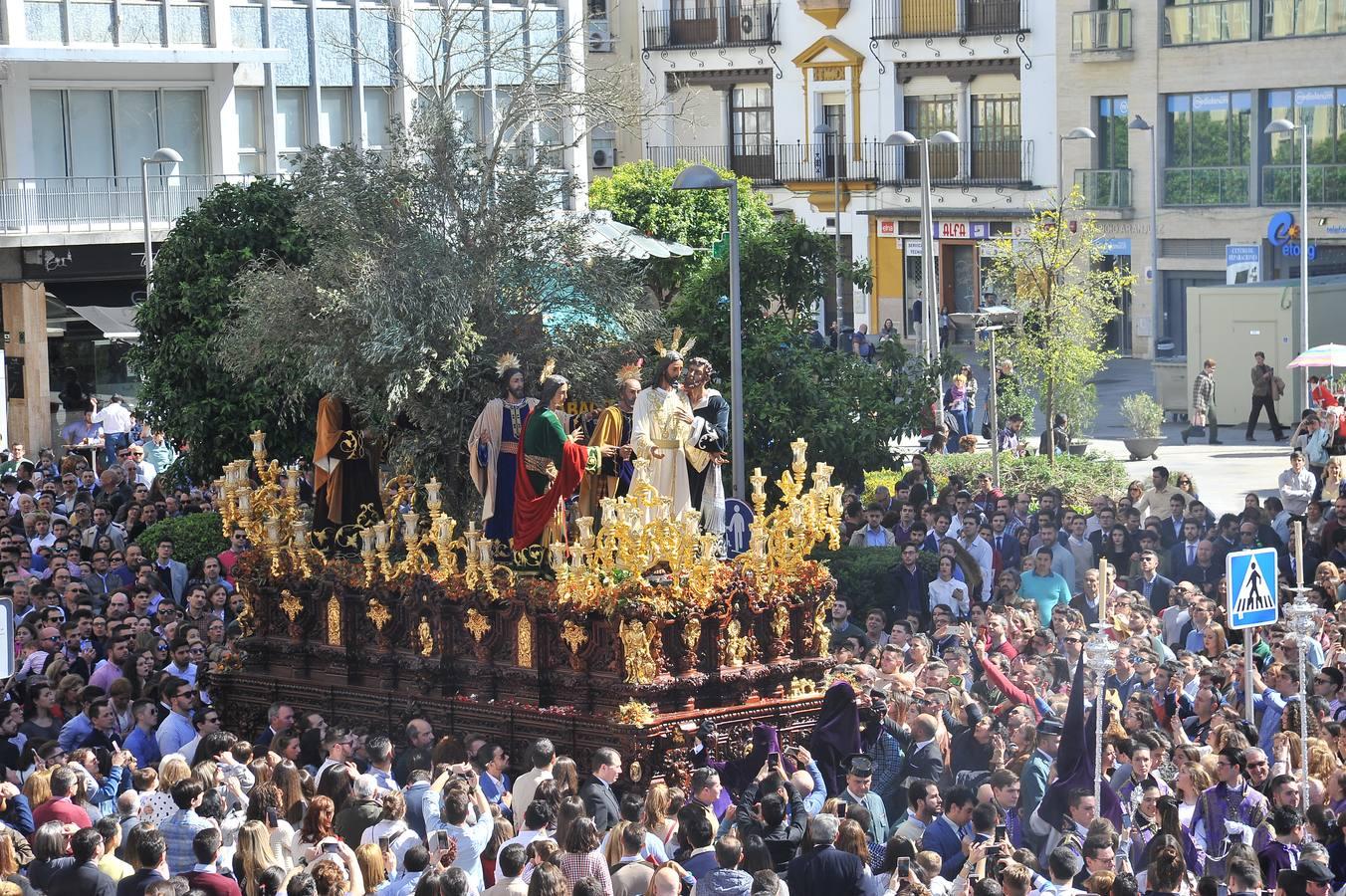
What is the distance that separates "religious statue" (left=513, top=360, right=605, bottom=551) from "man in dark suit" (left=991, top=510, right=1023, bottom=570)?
5690 mm

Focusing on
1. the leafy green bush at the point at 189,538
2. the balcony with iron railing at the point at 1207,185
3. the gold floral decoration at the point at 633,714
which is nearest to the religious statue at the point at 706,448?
the gold floral decoration at the point at 633,714

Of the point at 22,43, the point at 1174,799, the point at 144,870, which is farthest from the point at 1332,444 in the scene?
the point at 22,43

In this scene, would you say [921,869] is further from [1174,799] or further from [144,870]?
[144,870]

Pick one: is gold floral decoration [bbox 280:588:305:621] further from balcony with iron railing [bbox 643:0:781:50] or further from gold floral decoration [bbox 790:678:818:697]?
balcony with iron railing [bbox 643:0:781:50]

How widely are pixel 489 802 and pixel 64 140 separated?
25.6 metres

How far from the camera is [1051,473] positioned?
92.0ft

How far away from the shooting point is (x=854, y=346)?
48.5 metres

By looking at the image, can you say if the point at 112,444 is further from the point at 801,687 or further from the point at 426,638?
the point at 801,687

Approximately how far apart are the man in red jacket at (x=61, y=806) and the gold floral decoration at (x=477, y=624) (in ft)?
14.0

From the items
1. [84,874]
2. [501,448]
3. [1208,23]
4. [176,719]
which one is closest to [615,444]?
[501,448]

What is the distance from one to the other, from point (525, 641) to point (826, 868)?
5.49 metres

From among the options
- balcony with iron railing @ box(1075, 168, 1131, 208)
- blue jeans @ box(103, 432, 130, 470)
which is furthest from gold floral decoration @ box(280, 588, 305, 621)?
balcony with iron railing @ box(1075, 168, 1131, 208)

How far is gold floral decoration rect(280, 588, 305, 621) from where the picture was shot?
19.0 metres

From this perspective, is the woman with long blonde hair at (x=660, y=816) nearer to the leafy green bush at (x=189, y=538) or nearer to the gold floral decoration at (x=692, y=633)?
the gold floral decoration at (x=692, y=633)
